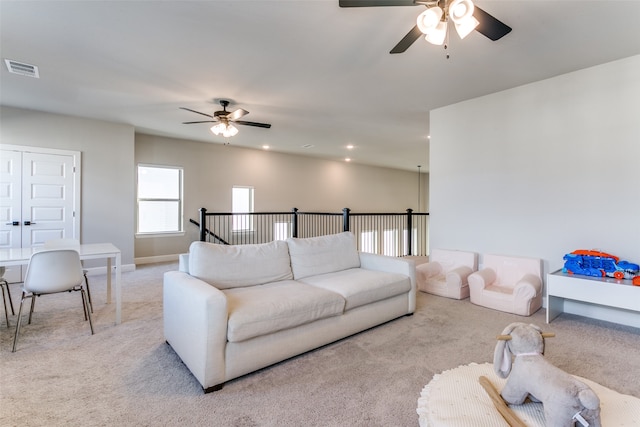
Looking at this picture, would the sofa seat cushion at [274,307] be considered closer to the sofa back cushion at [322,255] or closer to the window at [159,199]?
the sofa back cushion at [322,255]

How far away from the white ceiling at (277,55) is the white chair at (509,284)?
219cm

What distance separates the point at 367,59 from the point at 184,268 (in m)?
2.67

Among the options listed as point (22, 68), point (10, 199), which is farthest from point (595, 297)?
point (10, 199)

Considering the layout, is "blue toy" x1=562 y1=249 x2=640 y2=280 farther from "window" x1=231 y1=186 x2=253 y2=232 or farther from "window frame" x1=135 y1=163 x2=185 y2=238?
"window frame" x1=135 y1=163 x2=185 y2=238

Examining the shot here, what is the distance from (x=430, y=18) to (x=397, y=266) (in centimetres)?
225

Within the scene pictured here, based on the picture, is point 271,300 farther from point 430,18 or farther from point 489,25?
point 489,25

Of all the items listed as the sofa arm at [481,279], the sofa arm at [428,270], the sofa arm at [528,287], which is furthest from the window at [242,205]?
the sofa arm at [528,287]

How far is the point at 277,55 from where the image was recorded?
2.94m

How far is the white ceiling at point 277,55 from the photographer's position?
7.50 feet

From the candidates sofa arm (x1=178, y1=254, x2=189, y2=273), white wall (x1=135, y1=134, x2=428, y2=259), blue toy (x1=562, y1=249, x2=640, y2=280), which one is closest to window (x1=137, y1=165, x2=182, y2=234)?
white wall (x1=135, y1=134, x2=428, y2=259)

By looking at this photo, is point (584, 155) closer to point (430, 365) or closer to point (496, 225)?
point (496, 225)

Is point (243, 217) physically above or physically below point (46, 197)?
below

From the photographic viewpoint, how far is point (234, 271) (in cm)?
261

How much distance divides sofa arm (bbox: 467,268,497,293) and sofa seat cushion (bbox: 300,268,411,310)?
→ 1.02 meters
